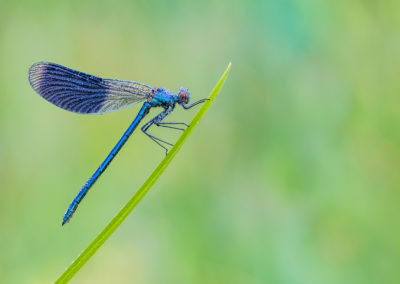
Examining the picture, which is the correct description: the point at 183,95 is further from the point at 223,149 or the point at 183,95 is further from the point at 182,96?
the point at 223,149

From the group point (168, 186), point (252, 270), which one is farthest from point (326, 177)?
point (168, 186)

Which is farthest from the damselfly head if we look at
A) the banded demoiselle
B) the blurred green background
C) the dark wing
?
the blurred green background

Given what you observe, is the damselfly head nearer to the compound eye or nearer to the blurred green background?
the compound eye

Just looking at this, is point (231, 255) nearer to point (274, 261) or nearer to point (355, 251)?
point (274, 261)

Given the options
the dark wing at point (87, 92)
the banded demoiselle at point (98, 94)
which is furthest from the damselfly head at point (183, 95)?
the dark wing at point (87, 92)

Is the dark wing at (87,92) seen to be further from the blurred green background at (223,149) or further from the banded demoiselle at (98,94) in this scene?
the blurred green background at (223,149)

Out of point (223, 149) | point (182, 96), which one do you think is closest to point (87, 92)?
point (182, 96)
